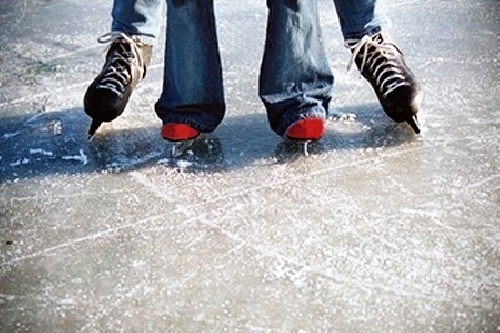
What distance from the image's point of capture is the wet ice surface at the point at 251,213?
116cm

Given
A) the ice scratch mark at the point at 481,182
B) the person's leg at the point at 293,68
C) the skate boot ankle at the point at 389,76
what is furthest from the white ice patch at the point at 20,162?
the ice scratch mark at the point at 481,182

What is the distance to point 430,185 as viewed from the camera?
57.1 inches

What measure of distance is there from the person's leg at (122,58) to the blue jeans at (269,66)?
0.29 ft

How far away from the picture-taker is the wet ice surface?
1.16 m

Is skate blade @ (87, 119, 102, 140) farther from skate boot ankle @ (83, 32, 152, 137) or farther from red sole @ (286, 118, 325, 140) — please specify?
red sole @ (286, 118, 325, 140)

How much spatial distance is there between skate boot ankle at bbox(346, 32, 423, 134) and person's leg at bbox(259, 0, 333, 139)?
104 millimetres

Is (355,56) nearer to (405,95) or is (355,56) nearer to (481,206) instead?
(405,95)

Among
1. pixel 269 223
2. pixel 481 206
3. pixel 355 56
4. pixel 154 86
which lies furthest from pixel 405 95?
pixel 154 86

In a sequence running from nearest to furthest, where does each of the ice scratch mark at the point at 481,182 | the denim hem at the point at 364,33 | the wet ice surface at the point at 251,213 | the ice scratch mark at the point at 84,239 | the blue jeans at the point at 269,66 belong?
1. the wet ice surface at the point at 251,213
2. the ice scratch mark at the point at 84,239
3. the ice scratch mark at the point at 481,182
4. the blue jeans at the point at 269,66
5. the denim hem at the point at 364,33

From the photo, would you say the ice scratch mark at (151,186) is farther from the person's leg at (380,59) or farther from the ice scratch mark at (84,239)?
the person's leg at (380,59)

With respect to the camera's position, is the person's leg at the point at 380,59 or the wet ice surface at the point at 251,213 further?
the person's leg at the point at 380,59

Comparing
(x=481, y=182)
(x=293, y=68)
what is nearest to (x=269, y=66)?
(x=293, y=68)

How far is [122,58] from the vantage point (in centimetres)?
171

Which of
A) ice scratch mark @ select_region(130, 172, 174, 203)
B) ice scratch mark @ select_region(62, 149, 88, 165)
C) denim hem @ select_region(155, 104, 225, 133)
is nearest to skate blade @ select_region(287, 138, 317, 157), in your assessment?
denim hem @ select_region(155, 104, 225, 133)
